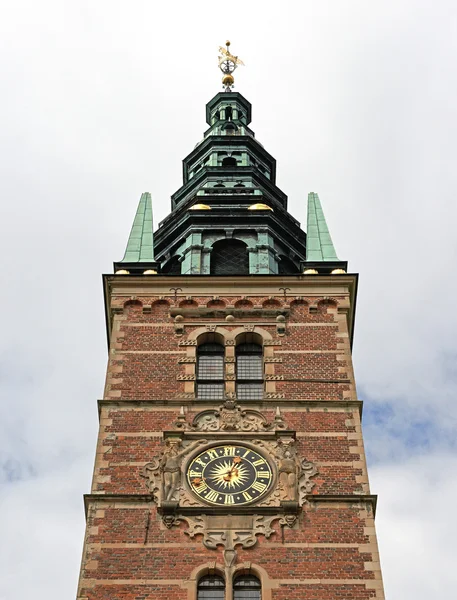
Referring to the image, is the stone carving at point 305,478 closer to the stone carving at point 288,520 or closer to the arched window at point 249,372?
the stone carving at point 288,520

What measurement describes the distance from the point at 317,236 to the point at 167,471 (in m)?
11.0

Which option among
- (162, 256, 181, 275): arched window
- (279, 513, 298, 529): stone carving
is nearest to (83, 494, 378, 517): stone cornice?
(279, 513, 298, 529): stone carving

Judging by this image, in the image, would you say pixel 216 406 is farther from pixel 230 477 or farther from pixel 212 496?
pixel 212 496

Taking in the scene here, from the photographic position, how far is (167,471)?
25484 millimetres

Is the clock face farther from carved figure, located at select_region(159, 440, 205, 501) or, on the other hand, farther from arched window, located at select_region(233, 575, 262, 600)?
arched window, located at select_region(233, 575, 262, 600)

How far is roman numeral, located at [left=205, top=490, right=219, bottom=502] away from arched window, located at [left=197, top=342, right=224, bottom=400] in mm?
3234

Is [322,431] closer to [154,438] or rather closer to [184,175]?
[154,438]

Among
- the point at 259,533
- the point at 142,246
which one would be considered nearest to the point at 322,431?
the point at 259,533

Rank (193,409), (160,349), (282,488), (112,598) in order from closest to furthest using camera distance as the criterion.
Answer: (112,598), (282,488), (193,409), (160,349)

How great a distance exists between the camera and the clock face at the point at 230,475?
2509 centimetres

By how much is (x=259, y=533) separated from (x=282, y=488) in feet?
4.28

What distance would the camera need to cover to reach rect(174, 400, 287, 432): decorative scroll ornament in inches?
1056

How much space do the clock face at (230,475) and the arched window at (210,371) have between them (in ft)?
6.97

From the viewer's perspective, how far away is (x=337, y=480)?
2562 centimetres
